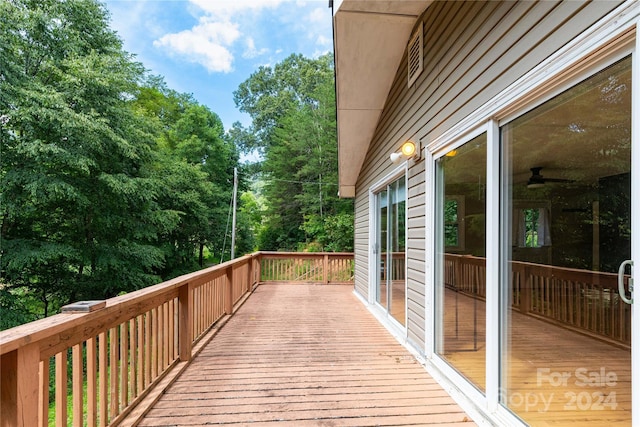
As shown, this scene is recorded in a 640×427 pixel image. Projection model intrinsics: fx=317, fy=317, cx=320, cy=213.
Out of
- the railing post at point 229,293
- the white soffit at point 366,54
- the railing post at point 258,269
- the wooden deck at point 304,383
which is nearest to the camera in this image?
the wooden deck at point 304,383

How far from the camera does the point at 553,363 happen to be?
2.01 meters

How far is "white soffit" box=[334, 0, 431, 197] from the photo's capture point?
311cm

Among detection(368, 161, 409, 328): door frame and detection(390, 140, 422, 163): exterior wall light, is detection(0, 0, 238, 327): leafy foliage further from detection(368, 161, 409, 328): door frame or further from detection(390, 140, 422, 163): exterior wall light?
detection(390, 140, 422, 163): exterior wall light

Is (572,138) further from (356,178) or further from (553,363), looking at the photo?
(356,178)

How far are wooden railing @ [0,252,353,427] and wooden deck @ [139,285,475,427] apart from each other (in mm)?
176

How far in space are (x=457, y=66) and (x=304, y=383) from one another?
9.05 ft

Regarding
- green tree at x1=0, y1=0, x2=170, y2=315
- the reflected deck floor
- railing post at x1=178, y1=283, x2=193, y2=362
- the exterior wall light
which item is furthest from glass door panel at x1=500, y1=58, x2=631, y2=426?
green tree at x1=0, y1=0, x2=170, y2=315

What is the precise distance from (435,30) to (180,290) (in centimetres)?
328

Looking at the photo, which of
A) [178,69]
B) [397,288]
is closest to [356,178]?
[397,288]

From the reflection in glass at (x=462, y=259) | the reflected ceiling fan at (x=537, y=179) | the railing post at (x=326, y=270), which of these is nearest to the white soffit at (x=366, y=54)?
the reflection in glass at (x=462, y=259)

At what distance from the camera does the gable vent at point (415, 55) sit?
3.16 metres

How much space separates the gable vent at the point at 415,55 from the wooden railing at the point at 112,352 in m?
3.01

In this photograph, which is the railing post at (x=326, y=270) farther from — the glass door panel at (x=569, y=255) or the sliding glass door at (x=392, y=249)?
the glass door panel at (x=569, y=255)

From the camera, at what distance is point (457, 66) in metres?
2.46
